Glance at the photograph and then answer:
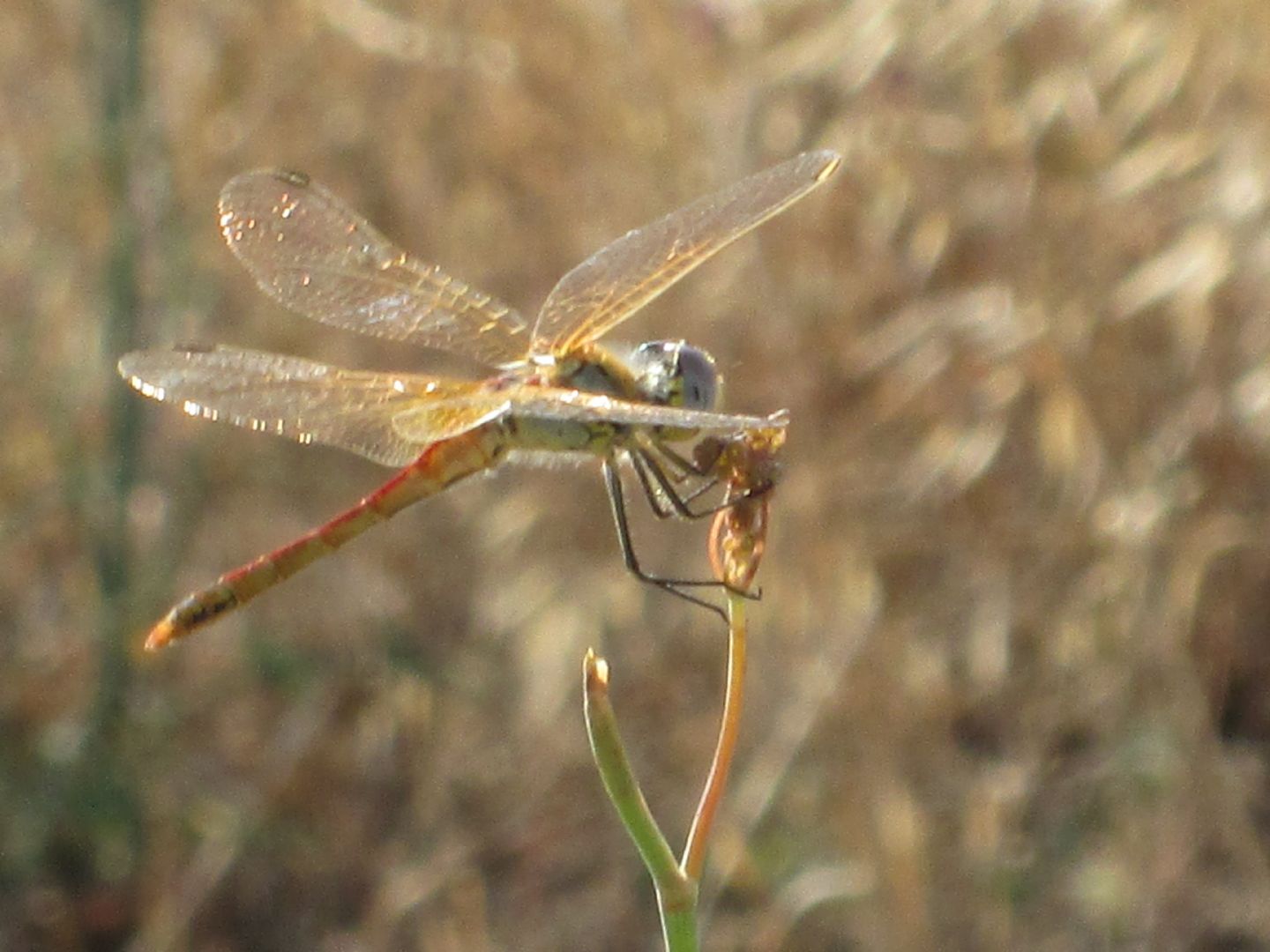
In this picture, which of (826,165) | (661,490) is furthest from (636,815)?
(826,165)

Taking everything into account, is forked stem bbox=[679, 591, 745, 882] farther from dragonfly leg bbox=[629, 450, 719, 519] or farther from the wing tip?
the wing tip

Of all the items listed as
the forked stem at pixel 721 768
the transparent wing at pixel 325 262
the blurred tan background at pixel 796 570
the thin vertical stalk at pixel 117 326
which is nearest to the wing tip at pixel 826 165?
the transparent wing at pixel 325 262

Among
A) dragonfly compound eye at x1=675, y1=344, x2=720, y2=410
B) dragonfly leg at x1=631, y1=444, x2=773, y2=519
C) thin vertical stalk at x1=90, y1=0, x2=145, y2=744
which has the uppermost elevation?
thin vertical stalk at x1=90, y1=0, x2=145, y2=744

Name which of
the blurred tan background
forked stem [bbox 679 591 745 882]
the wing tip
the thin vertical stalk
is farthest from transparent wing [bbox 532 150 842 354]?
the thin vertical stalk

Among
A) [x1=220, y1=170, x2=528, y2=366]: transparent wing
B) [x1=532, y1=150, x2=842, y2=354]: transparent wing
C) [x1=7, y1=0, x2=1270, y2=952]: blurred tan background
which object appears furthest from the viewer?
[x1=7, y1=0, x2=1270, y2=952]: blurred tan background

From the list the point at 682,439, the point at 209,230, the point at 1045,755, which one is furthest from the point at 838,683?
the point at 209,230
